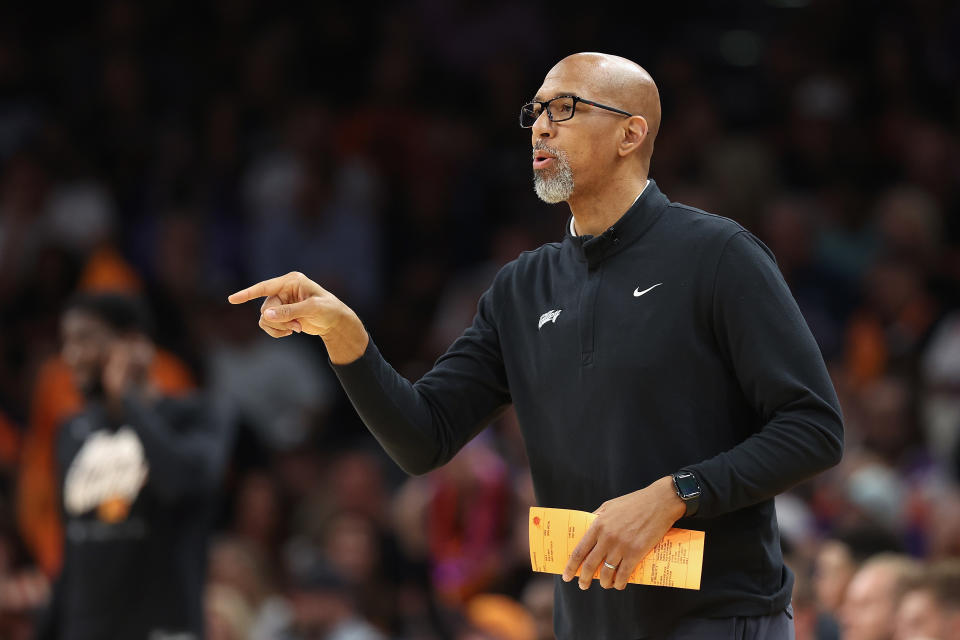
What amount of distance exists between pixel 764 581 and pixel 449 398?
89cm

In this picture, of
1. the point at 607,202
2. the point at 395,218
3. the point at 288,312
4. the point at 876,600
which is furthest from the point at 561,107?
the point at 395,218

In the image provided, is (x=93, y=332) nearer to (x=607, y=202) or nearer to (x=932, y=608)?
(x=607, y=202)

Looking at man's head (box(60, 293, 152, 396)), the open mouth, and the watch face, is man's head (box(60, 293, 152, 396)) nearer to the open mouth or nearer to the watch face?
the open mouth

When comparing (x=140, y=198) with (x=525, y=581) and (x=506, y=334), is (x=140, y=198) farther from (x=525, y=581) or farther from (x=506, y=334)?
(x=506, y=334)

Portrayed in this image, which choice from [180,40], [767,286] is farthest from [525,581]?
[180,40]

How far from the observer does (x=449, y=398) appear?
362cm

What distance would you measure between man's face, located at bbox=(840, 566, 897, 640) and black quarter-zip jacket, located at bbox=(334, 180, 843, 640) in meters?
2.22

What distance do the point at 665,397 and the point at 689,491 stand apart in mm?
258

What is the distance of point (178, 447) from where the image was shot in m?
5.50

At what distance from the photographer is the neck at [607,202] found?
3482 mm

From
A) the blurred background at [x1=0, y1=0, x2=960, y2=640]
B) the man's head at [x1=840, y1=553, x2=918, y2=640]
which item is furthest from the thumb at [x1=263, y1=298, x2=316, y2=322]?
the blurred background at [x1=0, y1=0, x2=960, y2=640]

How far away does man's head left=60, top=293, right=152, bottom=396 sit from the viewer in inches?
220

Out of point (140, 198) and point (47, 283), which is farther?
point (140, 198)

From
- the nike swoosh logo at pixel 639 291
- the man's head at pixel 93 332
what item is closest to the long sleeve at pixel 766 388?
the nike swoosh logo at pixel 639 291
